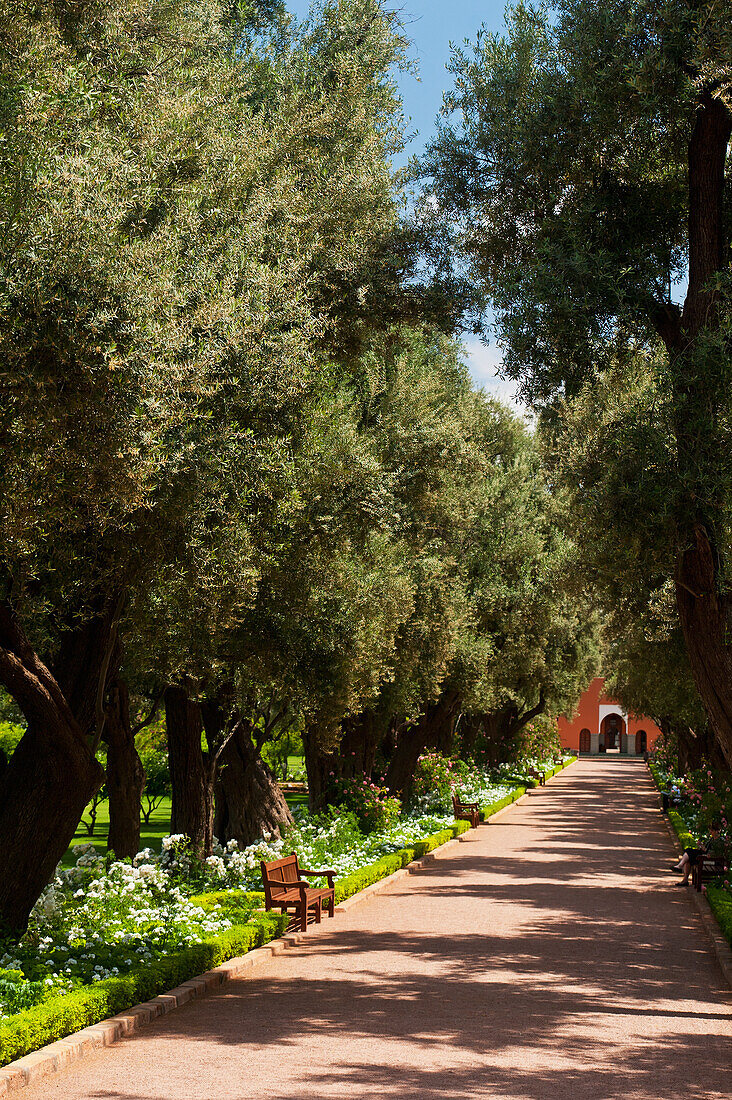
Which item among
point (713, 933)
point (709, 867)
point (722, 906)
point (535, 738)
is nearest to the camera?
point (713, 933)

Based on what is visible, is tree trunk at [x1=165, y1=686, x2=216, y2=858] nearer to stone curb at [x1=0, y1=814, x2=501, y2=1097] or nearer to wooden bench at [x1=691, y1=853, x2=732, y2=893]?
stone curb at [x1=0, y1=814, x2=501, y2=1097]

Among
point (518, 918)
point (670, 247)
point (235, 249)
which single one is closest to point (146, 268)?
point (235, 249)

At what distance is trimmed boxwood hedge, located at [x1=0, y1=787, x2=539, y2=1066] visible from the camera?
247 inches

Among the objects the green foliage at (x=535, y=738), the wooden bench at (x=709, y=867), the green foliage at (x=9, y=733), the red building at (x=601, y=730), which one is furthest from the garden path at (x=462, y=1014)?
the red building at (x=601, y=730)

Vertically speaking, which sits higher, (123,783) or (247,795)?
(123,783)

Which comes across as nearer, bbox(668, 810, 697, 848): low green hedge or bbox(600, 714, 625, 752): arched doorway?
bbox(668, 810, 697, 848): low green hedge

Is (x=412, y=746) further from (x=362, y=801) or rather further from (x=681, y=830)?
(x=681, y=830)

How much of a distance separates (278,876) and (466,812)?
15135 mm

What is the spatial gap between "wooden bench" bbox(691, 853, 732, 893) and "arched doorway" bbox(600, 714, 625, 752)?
219ft

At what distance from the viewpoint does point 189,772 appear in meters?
13.5

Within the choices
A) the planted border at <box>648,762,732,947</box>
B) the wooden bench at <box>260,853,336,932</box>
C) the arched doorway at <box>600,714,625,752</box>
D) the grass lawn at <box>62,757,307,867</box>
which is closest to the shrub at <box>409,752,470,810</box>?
the grass lawn at <box>62,757,307,867</box>

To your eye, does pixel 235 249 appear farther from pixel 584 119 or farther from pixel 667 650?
pixel 667 650

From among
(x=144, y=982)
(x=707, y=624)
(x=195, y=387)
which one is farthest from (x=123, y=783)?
(x=195, y=387)

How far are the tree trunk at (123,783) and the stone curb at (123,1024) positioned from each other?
3.47 m
